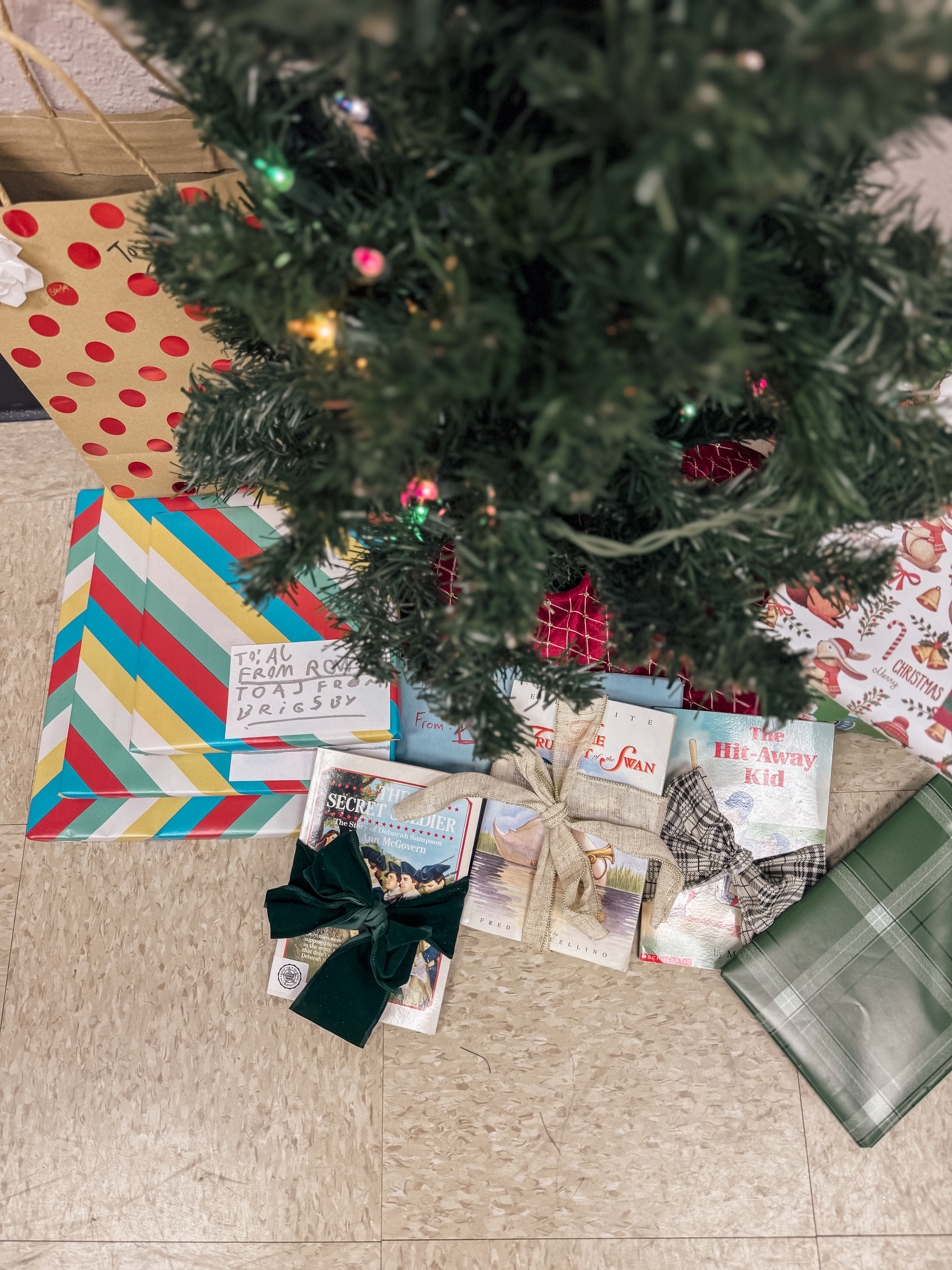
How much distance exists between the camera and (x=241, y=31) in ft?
0.99

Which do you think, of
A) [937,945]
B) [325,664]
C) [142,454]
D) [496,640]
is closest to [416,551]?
[496,640]

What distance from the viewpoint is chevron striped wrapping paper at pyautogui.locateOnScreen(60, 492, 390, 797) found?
91cm

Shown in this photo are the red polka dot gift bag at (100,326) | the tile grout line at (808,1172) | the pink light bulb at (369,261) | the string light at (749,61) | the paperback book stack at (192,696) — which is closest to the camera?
the string light at (749,61)

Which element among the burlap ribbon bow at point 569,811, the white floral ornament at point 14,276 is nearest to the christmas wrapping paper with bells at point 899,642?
the burlap ribbon bow at point 569,811

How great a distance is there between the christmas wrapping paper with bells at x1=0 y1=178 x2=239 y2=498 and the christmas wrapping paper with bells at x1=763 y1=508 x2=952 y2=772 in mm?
631

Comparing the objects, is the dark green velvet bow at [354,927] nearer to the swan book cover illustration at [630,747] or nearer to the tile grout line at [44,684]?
the swan book cover illustration at [630,747]

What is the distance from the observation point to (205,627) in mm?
949

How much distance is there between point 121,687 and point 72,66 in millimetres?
631

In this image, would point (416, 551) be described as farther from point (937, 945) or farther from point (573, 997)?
point (937, 945)

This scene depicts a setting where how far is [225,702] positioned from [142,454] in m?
0.31

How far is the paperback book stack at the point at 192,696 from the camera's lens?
0.90 meters

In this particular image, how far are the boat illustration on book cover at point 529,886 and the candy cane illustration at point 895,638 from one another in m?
0.32

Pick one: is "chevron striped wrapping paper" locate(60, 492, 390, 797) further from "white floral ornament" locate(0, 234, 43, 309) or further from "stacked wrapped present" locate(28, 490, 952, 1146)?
"white floral ornament" locate(0, 234, 43, 309)

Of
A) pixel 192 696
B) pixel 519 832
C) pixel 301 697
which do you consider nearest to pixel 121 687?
pixel 192 696
